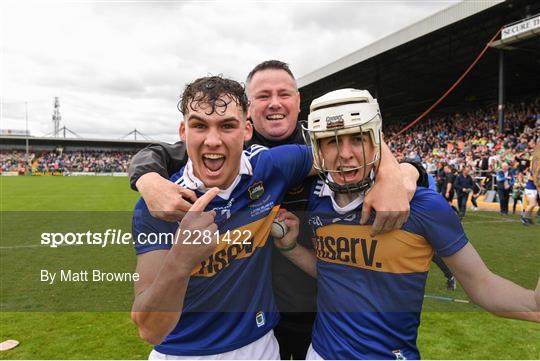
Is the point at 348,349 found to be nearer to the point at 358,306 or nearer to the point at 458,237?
the point at 358,306

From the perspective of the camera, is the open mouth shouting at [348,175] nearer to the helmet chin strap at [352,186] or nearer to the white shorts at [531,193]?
the helmet chin strap at [352,186]

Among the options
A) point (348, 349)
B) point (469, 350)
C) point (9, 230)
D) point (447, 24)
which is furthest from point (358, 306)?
point (447, 24)

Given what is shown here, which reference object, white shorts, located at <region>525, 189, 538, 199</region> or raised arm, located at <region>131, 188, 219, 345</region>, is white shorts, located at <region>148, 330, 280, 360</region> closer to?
raised arm, located at <region>131, 188, 219, 345</region>

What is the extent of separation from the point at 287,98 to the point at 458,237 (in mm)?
1770

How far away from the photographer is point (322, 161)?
2.15 metres

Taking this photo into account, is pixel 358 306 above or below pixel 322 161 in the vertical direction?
below

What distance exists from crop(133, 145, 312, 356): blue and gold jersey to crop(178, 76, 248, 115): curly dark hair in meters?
0.38

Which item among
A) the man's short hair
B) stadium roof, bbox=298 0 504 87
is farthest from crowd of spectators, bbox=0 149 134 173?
the man's short hair

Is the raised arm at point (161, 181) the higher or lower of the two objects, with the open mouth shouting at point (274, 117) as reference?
lower

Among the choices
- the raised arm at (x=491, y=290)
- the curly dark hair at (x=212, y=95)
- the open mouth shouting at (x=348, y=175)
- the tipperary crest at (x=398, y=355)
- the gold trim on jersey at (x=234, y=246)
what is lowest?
the tipperary crest at (x=398, y=355)

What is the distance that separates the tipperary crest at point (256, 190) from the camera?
229 cm

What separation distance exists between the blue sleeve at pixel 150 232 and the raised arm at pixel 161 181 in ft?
0.20

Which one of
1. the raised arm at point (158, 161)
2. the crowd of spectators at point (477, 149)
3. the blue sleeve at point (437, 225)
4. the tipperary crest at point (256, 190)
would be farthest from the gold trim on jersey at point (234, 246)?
the crowd of spectators at point (477, 149)

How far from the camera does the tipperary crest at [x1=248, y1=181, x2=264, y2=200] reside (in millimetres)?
2289
